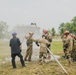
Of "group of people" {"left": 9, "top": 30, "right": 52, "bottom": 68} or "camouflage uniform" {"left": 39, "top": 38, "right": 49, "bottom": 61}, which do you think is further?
"camouflage uniform" {"left": 39, "top": 38, "right": 49, "bottom": 61}

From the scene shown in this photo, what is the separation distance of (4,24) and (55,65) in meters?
56.8

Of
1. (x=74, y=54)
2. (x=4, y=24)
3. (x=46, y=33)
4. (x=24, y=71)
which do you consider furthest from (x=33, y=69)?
(x=4, y=24)

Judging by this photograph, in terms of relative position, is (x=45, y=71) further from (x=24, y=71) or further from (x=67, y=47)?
(x=67, y=47)

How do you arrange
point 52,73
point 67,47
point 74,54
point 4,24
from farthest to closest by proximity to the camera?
1. point 4,24
2. point 74,54
3. point 67,47
4. point 52,73

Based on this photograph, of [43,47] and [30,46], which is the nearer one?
[43,47]

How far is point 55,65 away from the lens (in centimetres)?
1367

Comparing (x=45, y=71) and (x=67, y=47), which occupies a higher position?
(x=67, y=47)

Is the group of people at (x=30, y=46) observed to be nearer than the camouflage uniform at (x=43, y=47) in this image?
Yes

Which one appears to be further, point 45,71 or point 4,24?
point 4,24

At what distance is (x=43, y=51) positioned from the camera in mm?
13633

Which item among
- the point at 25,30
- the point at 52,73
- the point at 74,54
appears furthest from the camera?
the point at 25,30

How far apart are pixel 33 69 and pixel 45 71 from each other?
673 mm

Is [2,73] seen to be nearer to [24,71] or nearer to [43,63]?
[24,71]

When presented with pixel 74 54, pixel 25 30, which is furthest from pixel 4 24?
pixel 74 54
